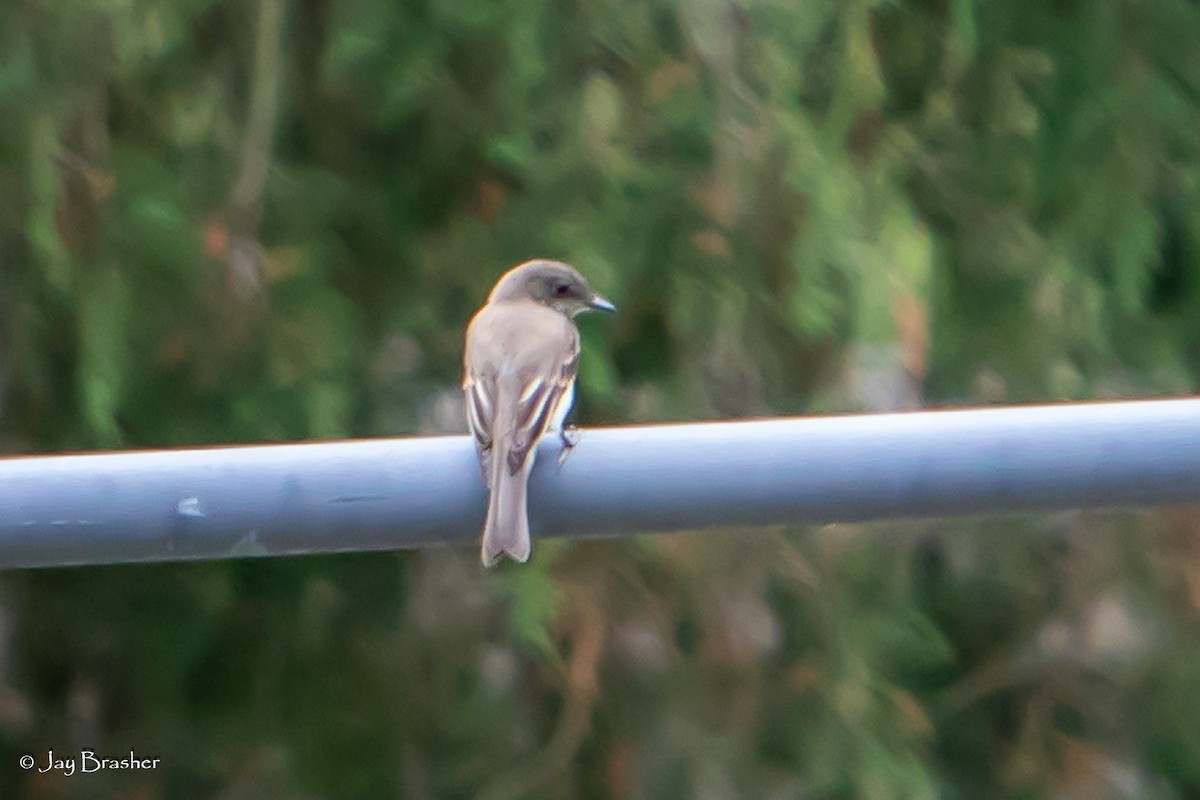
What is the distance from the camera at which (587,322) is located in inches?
173

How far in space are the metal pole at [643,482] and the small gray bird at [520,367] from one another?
0.16 metres

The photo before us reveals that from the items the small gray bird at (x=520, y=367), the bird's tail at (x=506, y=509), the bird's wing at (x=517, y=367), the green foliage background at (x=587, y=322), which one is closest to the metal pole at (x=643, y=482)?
the bird's tail at (x=506, y=509)

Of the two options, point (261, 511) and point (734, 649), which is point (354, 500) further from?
point (734, 649)

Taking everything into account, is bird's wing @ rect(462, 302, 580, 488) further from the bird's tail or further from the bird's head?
the bird's tail

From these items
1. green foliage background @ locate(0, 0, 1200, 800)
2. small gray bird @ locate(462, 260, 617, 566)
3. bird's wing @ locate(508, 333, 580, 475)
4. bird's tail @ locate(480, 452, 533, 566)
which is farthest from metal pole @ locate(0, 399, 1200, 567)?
green foliage background @ locate(0, 0, 1200, 800)

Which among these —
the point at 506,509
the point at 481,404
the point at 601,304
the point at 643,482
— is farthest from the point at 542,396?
the point at 643,482

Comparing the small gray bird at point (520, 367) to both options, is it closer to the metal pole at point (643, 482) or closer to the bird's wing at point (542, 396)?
the bird's wing at point (542, 396)

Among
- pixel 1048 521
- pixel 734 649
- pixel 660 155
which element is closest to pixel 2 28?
pixel 660 155

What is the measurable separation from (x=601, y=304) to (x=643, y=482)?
220 cm

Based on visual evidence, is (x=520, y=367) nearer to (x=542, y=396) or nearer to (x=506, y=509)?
(x=542, y=396)

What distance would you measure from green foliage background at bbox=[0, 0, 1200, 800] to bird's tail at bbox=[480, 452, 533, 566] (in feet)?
6.27

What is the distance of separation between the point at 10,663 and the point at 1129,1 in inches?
128

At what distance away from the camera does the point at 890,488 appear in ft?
6.23

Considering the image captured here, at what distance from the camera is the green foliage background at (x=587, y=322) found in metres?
4.03
